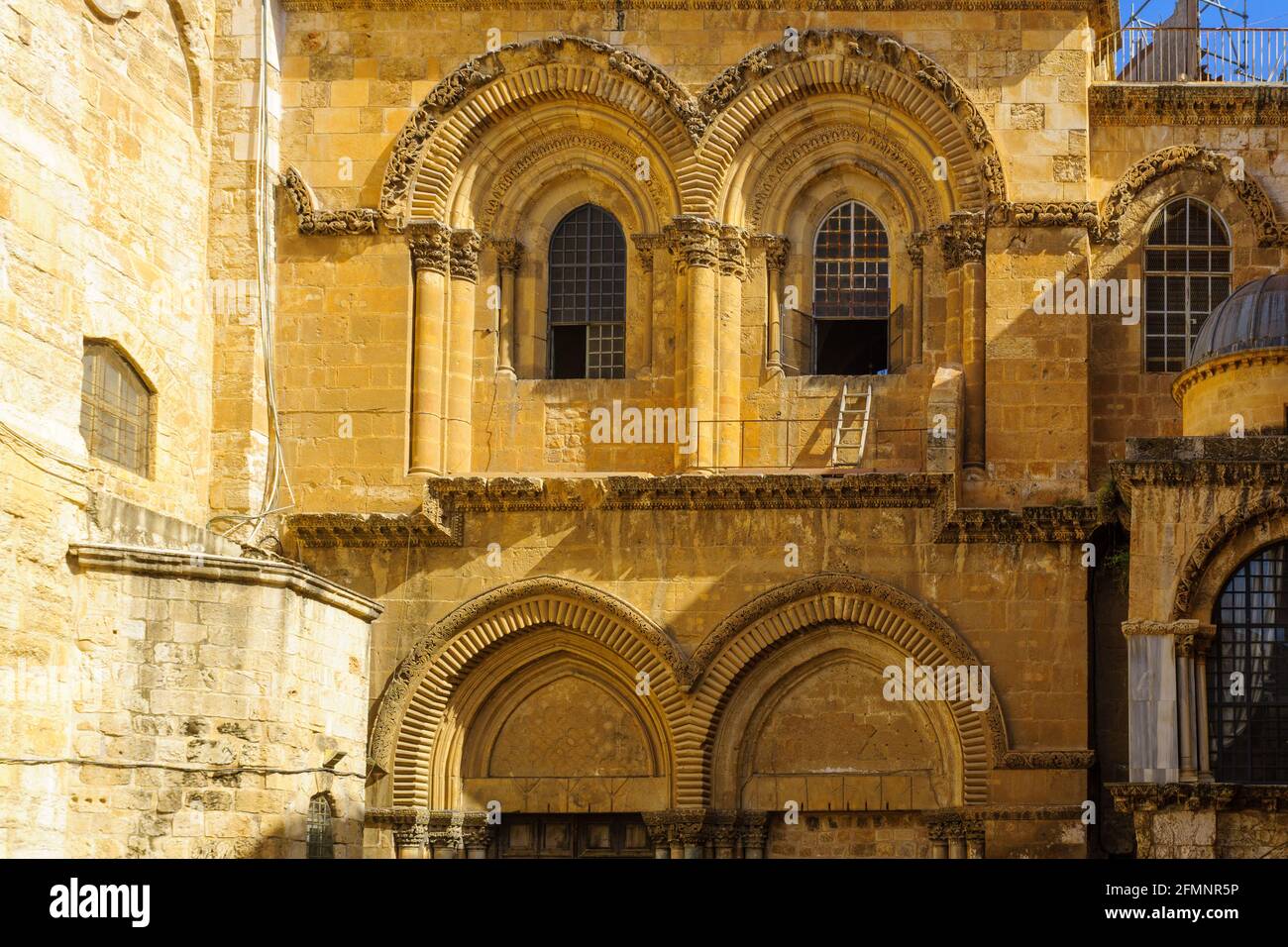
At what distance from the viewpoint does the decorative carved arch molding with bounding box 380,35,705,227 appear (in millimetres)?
34938

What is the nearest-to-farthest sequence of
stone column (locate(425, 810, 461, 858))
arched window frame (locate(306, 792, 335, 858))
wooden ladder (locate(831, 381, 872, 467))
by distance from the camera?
1. arched window frame (locate(306, 792, 335, 858))
2. stone column (locate(425, 810, 461, 858))
3. wooden ladder (locate(831, 381, 872, 467))

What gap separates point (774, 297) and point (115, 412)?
28.2 feet

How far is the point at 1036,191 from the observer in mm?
34375

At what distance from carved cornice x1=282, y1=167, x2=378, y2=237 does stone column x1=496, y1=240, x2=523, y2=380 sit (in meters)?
1.73

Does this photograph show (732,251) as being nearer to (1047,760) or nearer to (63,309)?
(1047,760)

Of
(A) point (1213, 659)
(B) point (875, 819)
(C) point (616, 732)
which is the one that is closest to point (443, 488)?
(C) point (616, 732)

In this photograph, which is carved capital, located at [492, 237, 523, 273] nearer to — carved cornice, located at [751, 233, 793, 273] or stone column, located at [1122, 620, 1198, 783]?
carved cornice, located at [751, 233, 793, 273]

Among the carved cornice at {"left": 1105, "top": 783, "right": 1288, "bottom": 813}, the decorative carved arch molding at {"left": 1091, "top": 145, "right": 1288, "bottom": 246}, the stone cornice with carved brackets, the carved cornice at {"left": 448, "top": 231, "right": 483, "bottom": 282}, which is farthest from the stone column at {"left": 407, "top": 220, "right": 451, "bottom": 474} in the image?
the carved cornice at {"left": 1105, "top": 783, "right": 1288, "bottom": 813}

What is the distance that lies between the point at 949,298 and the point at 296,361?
8.26m

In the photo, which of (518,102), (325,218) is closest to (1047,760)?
(518,102)

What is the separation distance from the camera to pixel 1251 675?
3025 cm

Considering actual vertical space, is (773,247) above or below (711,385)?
above

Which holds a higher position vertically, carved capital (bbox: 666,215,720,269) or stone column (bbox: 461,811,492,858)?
carved capital (bbox: 666,215,720,269)
